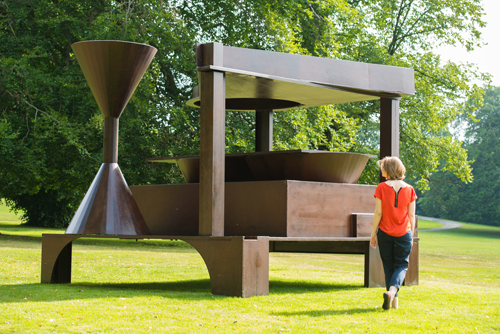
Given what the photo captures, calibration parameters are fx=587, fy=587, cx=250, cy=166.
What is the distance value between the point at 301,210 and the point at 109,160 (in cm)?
259

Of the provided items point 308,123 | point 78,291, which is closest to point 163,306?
point 78,291

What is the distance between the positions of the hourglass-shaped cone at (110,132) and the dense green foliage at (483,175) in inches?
2260

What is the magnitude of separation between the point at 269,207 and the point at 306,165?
0.87 metres

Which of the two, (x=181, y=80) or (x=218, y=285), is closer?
(x=218, y=285)

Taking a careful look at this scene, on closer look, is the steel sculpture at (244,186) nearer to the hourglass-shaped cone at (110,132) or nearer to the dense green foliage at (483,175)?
the hourglass-shaped cone at (110,132)

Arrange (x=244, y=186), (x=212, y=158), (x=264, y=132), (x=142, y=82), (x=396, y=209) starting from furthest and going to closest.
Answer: (x=142, y=82) < (x=264, y=132) < (x=244, y=186) < (x=212, y=158) < (x=396, y=209)

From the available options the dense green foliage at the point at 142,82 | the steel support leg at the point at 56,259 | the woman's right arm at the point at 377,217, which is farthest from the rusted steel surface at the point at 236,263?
the dense green foliage at the point at 142,82

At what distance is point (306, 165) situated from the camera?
7695 mm

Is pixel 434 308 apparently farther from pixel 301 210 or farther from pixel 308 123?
pixel 308 123

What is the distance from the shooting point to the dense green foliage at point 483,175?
64125mm

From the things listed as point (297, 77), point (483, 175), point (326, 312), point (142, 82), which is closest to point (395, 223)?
point (326, 312)

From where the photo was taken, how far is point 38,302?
5.52m

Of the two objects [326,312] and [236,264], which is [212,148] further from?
[326,312]

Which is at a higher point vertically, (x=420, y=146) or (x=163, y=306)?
(x=420, y=146)
